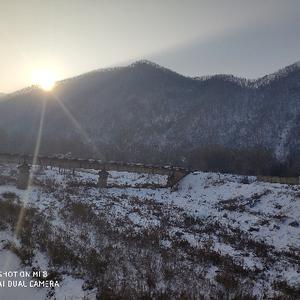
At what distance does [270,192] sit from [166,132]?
15026cm

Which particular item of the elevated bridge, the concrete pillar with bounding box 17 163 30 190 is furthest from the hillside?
the elevated bridge

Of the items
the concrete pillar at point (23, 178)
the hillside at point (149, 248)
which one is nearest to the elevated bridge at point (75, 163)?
the concrete pillar at point (23, 178)

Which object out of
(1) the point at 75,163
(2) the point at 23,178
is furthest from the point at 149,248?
(1) the point at 75,163

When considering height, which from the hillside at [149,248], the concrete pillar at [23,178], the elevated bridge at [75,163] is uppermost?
the elevated bridge at [75,163]

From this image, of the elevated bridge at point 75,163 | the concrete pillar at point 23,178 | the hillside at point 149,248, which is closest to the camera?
the hillside at point 149,248

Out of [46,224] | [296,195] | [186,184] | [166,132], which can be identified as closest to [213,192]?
[186,184]

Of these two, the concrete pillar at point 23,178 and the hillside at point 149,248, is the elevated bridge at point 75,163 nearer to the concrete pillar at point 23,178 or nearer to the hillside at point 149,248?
the concrete pillar at point 23,178

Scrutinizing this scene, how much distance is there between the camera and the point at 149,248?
1858 cm

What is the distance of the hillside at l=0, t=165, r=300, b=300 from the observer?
13.8 metres

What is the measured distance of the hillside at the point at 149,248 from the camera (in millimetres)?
13812

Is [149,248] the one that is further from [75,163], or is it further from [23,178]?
[75,163]

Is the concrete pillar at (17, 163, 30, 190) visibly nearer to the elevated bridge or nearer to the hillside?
the hillside

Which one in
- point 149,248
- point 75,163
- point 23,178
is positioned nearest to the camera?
point 149,248

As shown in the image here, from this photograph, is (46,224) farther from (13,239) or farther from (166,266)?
(166,266)
